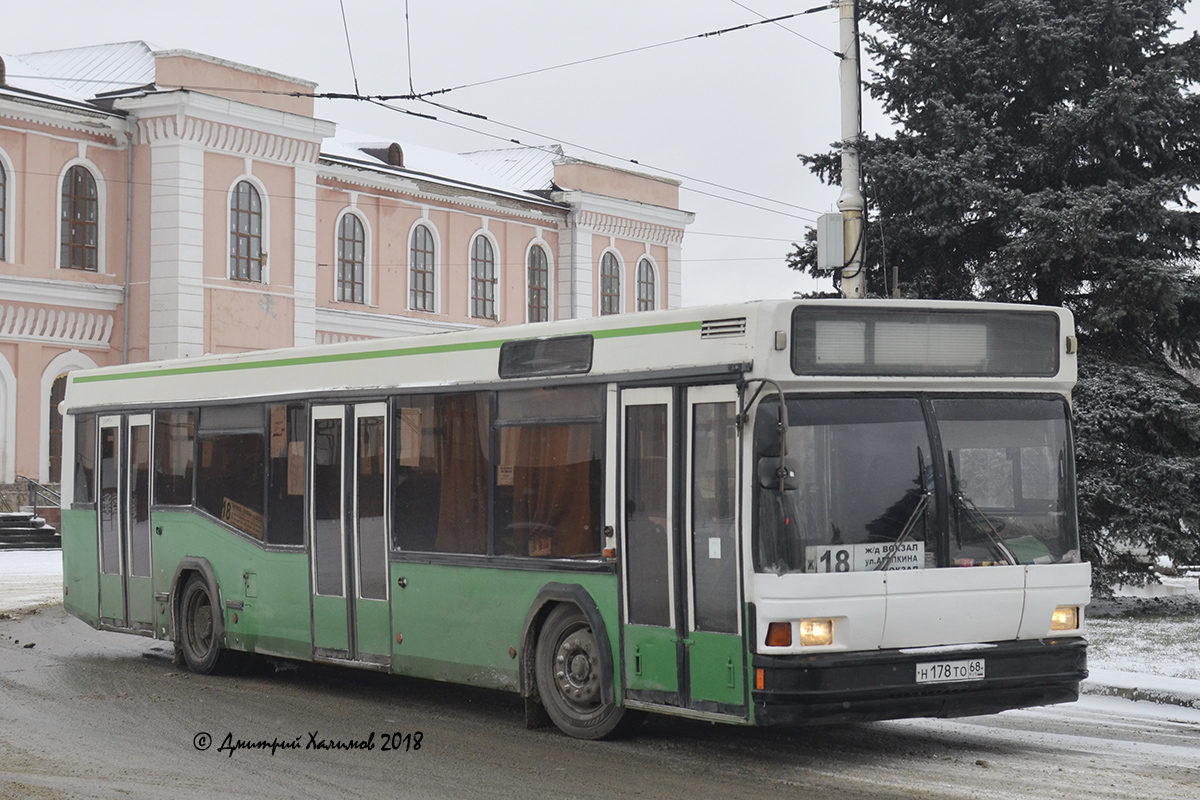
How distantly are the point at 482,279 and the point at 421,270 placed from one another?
255cm

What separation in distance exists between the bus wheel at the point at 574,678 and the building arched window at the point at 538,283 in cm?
4020

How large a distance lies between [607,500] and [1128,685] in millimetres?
4687

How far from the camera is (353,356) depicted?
12344 mm

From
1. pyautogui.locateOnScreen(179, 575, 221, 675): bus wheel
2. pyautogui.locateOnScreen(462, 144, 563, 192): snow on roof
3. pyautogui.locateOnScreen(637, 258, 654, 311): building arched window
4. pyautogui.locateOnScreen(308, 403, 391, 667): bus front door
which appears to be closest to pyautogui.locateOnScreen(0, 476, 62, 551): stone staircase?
pyautogui.locateOnScreen(462, 144, 563, 192): snow on roof

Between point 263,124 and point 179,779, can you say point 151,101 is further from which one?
point 179,779

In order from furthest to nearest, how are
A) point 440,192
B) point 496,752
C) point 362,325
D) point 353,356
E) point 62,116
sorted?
1. point 440,192
2. point 362,325
3. point 62,116
4. point 353,356
5. point 496,752

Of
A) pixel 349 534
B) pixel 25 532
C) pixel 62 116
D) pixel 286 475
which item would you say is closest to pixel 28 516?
pixel 25 532

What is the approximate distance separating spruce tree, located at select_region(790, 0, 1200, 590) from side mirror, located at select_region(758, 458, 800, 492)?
30.4ft

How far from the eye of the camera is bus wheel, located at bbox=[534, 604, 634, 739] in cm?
994

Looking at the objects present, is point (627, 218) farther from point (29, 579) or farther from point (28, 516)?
point (29, 579)

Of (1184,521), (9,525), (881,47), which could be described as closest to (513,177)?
(9,525)

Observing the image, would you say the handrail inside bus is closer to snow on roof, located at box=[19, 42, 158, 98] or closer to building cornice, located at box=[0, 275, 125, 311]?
building cornice, located at box=[0, 275, 125, 311]

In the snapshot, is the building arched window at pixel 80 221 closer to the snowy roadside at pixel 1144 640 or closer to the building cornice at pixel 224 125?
the building cornice at pixel 224 125

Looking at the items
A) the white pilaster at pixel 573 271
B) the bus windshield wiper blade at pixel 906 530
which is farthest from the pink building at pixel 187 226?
the bus windshield wiper blade at pixel 906 530
